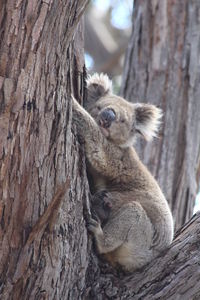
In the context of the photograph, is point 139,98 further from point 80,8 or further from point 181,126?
point 80,8

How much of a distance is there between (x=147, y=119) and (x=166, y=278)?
1954 millimetres

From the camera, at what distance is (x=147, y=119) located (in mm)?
4930

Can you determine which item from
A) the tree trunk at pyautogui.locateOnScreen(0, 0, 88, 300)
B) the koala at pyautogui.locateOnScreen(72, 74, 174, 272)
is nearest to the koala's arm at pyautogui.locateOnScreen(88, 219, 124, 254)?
the koala at pyautogui.locateOnScreen(72, 74, 174, 272)

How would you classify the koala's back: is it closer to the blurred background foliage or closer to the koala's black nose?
the koala's black nose

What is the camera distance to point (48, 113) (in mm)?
2957

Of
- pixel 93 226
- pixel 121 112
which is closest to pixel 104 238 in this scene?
pixel 93 226

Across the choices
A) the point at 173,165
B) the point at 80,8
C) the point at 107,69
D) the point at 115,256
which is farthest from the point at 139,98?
the point at 107,69

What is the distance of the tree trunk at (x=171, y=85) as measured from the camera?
5.04 meters

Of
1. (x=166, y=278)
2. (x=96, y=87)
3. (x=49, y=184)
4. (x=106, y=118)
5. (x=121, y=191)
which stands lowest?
(x=166, y=278)

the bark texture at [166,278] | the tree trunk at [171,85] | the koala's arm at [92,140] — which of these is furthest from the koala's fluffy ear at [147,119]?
the bark texture at [166,278]

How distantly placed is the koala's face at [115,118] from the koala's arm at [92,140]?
0.35 meters

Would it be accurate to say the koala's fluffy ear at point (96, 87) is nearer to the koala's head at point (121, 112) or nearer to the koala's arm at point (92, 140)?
the koala's head at point (121, 112)

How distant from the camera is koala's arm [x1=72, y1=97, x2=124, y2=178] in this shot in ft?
12.5

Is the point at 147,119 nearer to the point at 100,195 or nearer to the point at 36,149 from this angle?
the point at 100,195
